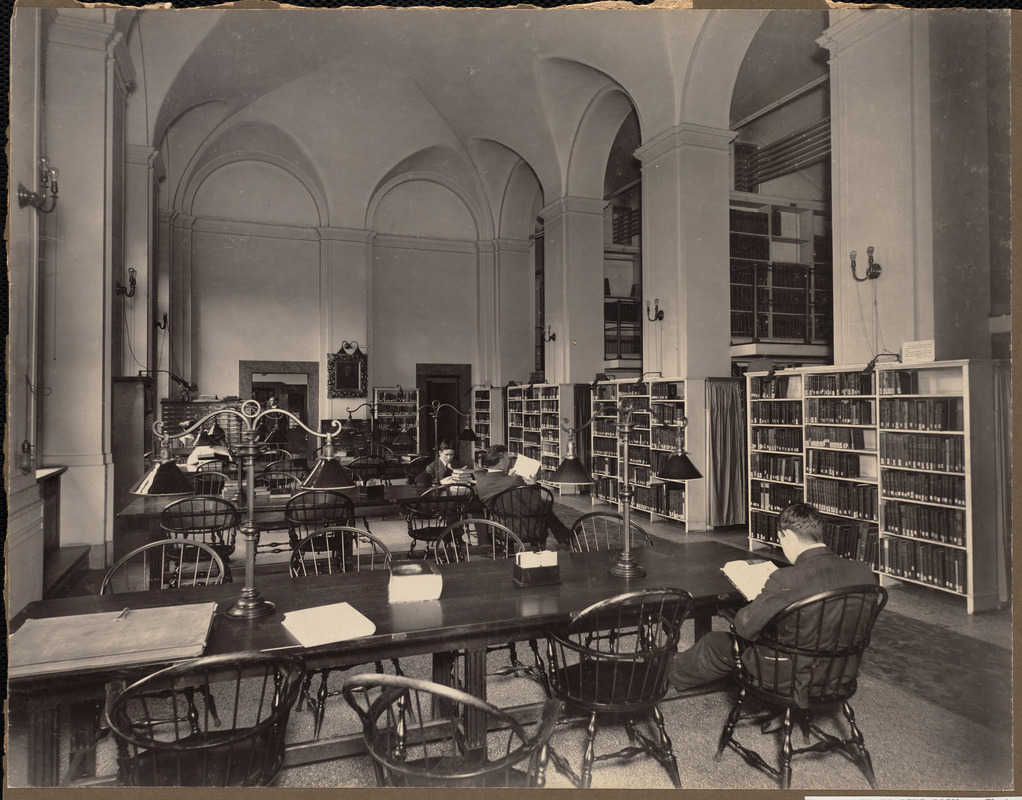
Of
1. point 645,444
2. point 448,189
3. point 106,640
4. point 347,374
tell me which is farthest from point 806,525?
point 448,189

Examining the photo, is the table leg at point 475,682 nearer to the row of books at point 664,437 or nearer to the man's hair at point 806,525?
the man's hair at point 806,525

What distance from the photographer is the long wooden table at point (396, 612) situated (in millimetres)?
1959

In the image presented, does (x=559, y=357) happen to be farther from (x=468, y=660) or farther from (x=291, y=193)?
(x=468, y=660)

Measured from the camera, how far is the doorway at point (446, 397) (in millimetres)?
13039

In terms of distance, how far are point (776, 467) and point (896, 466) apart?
1389 millimetres

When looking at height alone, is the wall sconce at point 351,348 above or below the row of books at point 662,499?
above

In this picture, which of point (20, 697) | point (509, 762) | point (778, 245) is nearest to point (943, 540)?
point (509, 762)

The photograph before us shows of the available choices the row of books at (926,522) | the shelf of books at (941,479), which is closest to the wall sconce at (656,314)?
the shelf of books at (941,479)

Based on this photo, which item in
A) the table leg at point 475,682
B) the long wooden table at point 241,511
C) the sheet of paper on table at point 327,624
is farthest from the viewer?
the long wooden table at point 241,511

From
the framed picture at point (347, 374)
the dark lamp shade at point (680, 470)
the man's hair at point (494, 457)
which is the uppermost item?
the framed picture at point (347, 374)

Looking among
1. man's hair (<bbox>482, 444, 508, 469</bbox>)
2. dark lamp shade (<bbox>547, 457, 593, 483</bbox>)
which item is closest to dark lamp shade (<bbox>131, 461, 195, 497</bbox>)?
dark lamp shade (<bbox>547, 457, 593, 483</bbox>)

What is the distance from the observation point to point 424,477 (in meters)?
5.84

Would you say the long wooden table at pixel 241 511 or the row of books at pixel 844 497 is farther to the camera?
the row of books at pixel 844 497

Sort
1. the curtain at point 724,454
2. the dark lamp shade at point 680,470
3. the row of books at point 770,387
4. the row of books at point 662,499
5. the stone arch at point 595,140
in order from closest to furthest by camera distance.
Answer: the dark lamp shade at point 680,470 < the row of books at point 770,387 < the curtain at point 724,454 < the row of books at point 662,499 < the stone arch at point 595,140
